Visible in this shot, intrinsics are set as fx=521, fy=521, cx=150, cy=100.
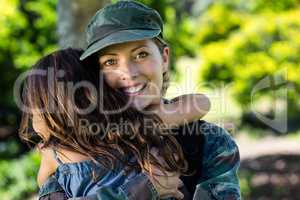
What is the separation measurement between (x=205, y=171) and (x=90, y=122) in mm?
500

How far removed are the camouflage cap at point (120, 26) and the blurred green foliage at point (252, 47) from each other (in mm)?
6917

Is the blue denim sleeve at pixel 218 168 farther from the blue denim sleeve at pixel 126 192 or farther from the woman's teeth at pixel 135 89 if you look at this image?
the woman's teeth at pixel 135 89

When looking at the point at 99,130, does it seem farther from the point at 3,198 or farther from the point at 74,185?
the point at 3,198

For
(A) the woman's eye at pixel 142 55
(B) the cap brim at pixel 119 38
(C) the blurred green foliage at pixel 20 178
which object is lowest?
(C) the blurred green foliage at pixel 20 178

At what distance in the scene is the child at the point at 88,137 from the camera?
190 cm

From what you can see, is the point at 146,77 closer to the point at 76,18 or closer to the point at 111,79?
the point at 111,79

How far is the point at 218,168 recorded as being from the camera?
2.05 m

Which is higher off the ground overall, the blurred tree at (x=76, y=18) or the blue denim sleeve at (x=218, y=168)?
the blurred tree at (x=76, y=18)

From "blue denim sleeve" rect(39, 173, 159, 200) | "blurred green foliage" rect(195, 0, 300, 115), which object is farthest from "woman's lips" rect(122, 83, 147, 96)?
"blurred green foliage" rect(195, 0, 300, 115)

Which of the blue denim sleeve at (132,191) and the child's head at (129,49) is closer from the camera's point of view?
the blue denim sleeve at (132,191)

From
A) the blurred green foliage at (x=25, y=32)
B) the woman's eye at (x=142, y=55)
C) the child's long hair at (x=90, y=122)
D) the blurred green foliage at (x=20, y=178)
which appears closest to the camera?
the child's long hair at (x=90, y=122)

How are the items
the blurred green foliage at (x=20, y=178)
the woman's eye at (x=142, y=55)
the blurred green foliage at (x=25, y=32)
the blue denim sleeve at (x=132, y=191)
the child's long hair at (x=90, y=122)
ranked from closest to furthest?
the blue denim sleeve at (x=132, y=191) → the child's long hair at (x=90, y=122) → the woman's eye at (x=142, y=55) → the blurred green foliage at (x=20, y=178) → the blurred green foliage at (x=25, y=32)

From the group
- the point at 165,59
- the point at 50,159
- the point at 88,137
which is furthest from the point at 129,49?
the point at 50,159

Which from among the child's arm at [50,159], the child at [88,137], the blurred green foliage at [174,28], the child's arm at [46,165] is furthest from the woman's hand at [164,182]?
the blurred green foliage at [174,28]
